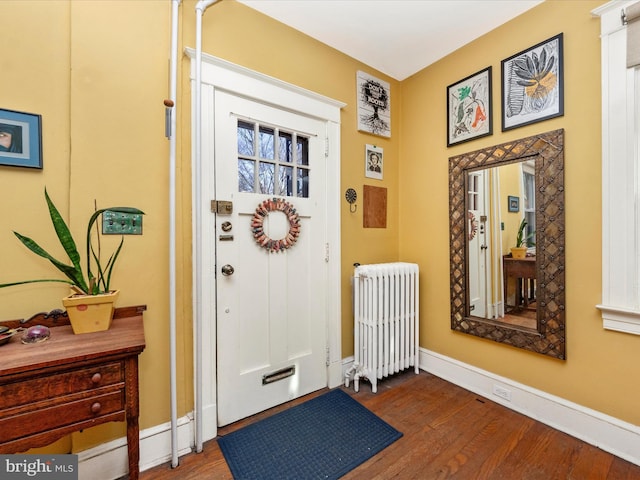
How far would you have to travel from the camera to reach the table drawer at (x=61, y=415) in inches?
34.6

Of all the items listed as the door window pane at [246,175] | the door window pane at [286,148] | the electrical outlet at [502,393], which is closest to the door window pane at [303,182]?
the door window pane at [286,148]

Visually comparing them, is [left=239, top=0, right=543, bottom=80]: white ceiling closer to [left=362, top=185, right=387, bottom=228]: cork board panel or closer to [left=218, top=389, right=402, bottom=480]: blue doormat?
[left=362, top=185, right=387, bottom=228]: cork board panel

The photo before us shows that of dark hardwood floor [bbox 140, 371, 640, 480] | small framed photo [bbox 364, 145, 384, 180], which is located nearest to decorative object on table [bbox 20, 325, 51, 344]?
dark hardwood floor [bbox 140, 371, 640, 480]

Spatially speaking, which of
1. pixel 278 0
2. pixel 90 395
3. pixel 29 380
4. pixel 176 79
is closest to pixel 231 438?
pixel 90 395

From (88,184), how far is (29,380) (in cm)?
84

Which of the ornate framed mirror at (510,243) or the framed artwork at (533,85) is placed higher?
the framed artwork at (533,85)

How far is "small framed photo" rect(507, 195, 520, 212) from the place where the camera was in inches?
72.2

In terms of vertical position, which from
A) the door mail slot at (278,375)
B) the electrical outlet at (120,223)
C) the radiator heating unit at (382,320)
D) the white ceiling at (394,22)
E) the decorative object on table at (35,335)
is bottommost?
the door mail slot at (278,375)

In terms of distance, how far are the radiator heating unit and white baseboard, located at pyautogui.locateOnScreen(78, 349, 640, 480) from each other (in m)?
0.58

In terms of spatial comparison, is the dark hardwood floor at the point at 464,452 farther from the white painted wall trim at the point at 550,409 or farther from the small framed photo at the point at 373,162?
the small framed photo at the point at 373,162

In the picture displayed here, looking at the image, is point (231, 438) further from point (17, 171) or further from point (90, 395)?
point (17, 171)

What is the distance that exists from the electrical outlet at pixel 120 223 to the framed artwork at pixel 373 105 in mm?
1722

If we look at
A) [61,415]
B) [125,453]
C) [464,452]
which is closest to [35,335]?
[61,415]

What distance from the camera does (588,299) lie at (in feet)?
5.19
